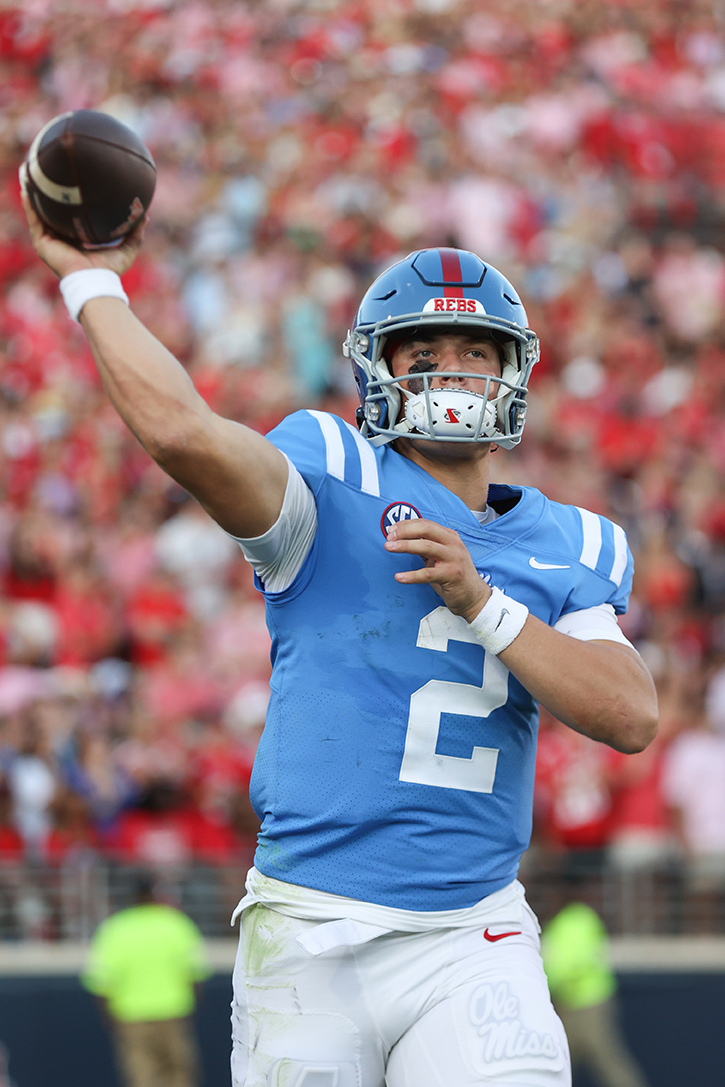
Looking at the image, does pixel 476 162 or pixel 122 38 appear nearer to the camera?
pixel 476 162

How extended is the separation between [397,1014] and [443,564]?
2.52ft

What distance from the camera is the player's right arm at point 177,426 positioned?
6.64ft

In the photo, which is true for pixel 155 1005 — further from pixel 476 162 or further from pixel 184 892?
pixel 476 162

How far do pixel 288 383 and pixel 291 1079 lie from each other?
6785 mm

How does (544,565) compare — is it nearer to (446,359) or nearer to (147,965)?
(446,359)

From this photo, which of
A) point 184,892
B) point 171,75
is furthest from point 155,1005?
point 171,75

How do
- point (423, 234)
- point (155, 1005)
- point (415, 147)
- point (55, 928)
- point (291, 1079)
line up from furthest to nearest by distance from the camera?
point (415, 147)
point (423, 234)
point (55, 928)
point (155, 1005)
point (291, 1079)

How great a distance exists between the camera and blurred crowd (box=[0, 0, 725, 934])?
646cm

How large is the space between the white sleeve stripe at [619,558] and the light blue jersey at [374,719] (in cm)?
26

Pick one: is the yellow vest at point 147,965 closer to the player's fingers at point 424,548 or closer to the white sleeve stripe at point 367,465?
the white sleeve stripe at point 367,465

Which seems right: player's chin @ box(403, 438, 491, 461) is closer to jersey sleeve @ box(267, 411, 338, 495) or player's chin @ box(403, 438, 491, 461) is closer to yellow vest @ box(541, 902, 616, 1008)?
jersey sleeve @ box(267, 411, 338, 495)

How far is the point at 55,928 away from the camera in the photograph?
6.21m

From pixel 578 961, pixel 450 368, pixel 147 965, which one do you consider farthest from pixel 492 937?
pixel 578 961

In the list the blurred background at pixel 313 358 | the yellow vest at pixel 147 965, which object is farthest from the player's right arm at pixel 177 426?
the blurred background at pixel 313 358
